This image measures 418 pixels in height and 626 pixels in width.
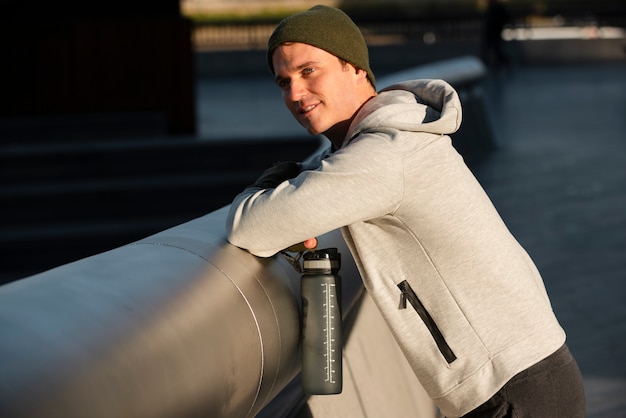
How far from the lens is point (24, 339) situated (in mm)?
1680

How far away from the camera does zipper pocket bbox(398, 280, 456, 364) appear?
2752mm

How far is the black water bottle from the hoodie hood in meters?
0.33

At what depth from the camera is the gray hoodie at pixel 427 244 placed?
2629 mm

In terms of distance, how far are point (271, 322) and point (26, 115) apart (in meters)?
9.24

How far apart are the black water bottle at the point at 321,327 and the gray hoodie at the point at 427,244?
0.32 feet

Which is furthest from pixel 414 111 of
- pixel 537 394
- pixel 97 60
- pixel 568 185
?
pixel 97 60

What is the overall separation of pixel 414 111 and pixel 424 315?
50 cm

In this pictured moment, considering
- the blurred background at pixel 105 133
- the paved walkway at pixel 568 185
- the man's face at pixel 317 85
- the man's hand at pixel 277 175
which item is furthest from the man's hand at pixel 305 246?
the blurred background at pixel 105 133

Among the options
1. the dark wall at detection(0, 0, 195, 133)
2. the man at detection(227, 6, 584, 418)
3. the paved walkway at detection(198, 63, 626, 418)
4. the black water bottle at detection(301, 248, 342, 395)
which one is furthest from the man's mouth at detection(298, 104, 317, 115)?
the dark wall at detection(0, 0, 195, 133)

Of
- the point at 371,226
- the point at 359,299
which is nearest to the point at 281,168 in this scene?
the point at 371,226

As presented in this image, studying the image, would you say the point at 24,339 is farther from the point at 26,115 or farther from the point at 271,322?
the point at 26,115

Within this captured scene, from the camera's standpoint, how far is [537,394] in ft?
9.16

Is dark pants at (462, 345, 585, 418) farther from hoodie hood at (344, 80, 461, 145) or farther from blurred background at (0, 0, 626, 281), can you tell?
blurred background at (0, 0, 626, 281)

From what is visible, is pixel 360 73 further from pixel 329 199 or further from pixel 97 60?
pixel 97 60
